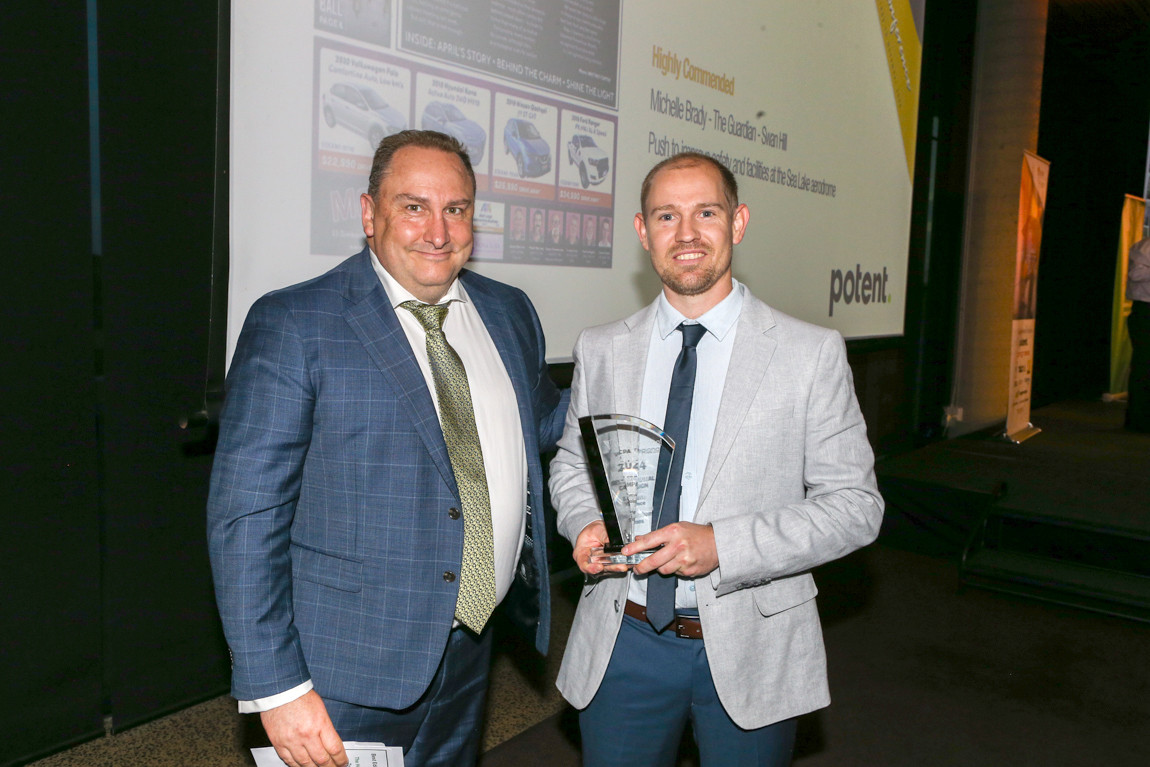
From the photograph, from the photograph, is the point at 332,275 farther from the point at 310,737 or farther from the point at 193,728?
the point at 193,728

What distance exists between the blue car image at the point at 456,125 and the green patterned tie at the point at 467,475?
117 centimetres

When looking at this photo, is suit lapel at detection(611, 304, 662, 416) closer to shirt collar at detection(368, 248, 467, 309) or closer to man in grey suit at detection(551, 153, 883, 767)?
man in grey suit at detection(551, 153, 883, 767)

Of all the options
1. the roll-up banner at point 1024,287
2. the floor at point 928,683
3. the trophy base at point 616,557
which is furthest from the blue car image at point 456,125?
the roll-up banner at point 1024,287

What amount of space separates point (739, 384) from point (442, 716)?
84cm

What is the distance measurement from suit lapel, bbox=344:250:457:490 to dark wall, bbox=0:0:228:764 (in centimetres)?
105

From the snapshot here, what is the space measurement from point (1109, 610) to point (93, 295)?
4.12 metres

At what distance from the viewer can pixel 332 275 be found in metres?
1.46

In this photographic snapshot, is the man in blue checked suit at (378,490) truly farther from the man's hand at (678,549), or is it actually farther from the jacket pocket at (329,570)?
the man's hand at (678,549)

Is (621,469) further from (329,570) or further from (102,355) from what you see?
(102,355)

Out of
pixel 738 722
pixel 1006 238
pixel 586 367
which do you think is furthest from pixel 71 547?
pixel 1006 238

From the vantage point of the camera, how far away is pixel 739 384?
4.75 ft

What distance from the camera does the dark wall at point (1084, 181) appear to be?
952 centimetres

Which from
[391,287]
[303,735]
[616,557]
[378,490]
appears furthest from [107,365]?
[616,557]

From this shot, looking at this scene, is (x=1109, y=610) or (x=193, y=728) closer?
(x=193, y=728)
